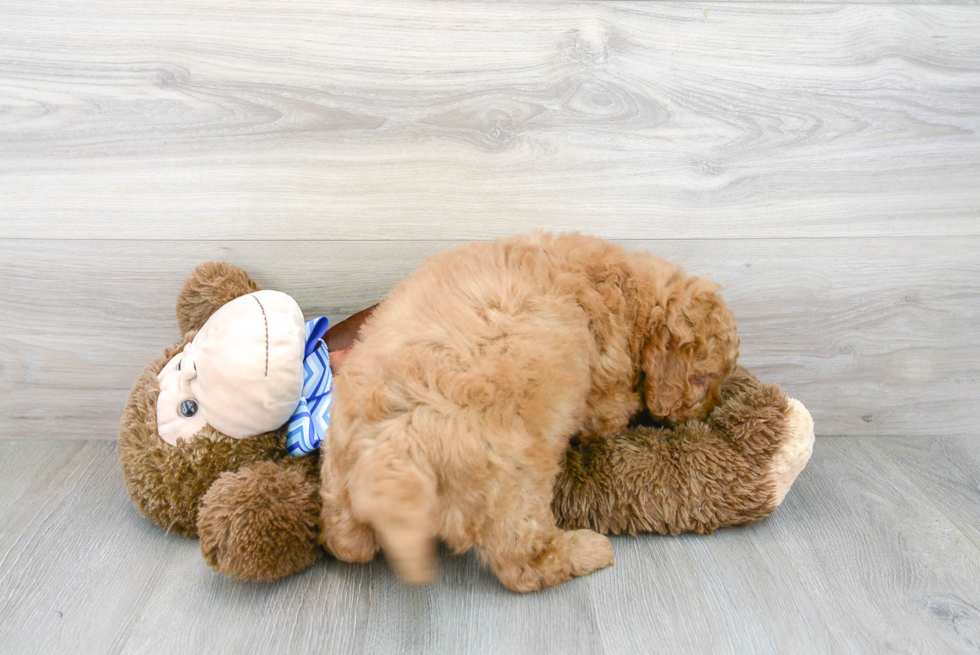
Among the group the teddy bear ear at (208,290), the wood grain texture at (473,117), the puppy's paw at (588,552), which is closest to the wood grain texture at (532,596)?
the puppy's paw at (588,552)

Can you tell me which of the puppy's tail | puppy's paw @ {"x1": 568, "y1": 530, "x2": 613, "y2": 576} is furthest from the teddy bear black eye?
puppy's paw @ {"x1": 568, "y1": 530, "x2": 613, "y2": 576}

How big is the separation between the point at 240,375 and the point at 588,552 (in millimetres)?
667

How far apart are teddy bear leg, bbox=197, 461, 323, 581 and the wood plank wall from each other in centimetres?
48

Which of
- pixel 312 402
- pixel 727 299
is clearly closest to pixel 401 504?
pixel 312 402

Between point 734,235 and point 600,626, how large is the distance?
86cm

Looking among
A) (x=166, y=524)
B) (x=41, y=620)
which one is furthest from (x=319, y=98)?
(x=41, y=620)

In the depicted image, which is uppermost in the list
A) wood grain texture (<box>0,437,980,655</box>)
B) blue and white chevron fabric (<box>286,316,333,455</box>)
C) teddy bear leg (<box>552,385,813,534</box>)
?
blue and white chevron fabric (<box>286,316,333,455</box>)

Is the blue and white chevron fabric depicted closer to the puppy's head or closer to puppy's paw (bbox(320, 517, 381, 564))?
puppy's paw (bbox(320, 517, 381, 564))

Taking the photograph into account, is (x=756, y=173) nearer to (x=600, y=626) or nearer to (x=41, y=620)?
(x=600, y=626)

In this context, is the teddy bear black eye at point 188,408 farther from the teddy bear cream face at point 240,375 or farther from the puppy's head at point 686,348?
the puppy's head at point 686,348

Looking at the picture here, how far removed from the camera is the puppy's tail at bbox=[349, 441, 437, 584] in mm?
873

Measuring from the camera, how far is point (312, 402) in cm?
128

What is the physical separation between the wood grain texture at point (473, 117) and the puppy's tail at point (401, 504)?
64 centimetres

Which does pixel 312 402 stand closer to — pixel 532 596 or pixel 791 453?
pixel 532 596
